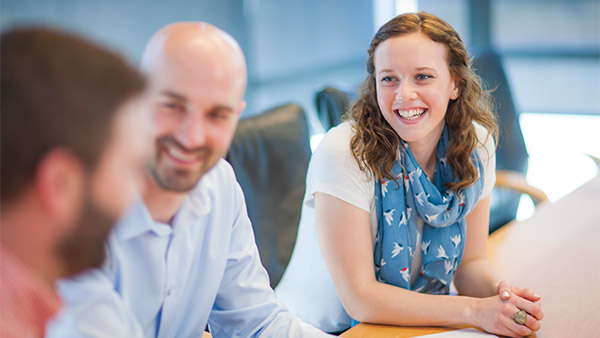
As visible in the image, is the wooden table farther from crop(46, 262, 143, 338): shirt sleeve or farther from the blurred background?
the blurred background

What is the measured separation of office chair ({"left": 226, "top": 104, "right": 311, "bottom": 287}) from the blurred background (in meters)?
2.31

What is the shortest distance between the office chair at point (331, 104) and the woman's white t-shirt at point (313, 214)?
51 centimetres

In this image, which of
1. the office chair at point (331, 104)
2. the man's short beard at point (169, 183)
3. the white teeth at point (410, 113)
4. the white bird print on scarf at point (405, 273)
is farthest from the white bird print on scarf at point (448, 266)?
the man's short beard at point (169, 183)

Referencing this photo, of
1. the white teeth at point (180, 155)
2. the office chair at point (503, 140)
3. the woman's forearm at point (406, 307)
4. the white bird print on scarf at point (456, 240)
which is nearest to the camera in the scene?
the white teeth at point (180, 155)

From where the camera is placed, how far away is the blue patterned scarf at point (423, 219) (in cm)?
140

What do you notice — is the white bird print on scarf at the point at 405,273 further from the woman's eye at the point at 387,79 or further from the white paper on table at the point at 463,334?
the woman's eye at the point at 387,79

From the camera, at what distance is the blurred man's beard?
526 mm

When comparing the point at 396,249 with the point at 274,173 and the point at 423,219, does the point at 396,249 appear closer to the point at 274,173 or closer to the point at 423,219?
the point at 423,219

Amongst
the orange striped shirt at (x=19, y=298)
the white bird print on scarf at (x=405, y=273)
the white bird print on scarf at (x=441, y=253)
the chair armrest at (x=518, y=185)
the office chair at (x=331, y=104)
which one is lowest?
the chair armrest at (x=518, y=185)

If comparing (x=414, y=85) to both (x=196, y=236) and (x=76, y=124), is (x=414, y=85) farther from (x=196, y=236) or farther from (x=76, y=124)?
(x=76, y=124)

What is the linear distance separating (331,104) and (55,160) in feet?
5.14

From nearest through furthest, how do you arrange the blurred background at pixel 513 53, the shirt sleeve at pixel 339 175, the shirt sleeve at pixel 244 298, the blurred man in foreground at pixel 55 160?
the blurred man in foreground at pixel 55 160 → the shirt sleeve at pixel 244 298 → the shirt sleeve at pixel 339 175 → the blurred background at pixel 513 53

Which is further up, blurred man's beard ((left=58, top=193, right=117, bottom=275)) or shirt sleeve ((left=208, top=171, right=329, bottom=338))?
blurred man's beard ((left=58, top=193, right=117, bottom=275))

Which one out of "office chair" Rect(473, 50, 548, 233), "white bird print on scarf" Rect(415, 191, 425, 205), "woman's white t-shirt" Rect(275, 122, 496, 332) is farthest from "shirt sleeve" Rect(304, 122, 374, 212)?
"office chair" Rect(473, 50, 548, 233)
